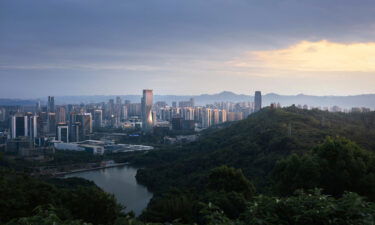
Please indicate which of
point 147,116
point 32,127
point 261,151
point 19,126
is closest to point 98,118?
point 147,116

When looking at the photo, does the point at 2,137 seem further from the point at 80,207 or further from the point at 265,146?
the point at 80,207

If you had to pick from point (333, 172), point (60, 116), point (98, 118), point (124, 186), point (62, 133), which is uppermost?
point (333, 172)

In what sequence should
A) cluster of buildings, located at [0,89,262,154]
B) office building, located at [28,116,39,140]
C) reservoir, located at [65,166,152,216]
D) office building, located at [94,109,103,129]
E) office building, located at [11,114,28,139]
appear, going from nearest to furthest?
reservoir, located at [65,166,152,216]
cluster of buildings, located at [0,89,262,154]
office building, located at [11,114,28,139]
office building, located at [28,116,39,140]
office building, located at [94,109,103,129]

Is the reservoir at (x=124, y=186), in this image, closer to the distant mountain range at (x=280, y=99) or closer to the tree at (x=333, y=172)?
the tree at (x=333, y=172)

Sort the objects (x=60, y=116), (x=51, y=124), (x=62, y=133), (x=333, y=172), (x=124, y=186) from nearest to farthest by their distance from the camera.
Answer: (x=333, y=172)
(x=124, y=186)
(x=62, y=133)
(x=51, y=124)
(x=60, y=116)

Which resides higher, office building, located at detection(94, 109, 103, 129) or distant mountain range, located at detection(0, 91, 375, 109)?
distant mountain range, located at detection(0, 91, 375, 109)

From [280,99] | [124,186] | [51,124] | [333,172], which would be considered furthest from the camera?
[280,99]

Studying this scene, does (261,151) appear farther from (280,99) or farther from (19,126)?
(280,99)

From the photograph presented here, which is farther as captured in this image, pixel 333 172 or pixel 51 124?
pixel 51 124

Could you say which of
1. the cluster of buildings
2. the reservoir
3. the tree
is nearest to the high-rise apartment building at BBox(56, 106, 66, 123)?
the cluster of buildings

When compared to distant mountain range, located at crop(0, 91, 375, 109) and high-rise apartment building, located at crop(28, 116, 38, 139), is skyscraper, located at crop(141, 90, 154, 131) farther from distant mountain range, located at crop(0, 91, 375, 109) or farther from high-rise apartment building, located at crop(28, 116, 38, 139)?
distant mountain range, located at crop(0, 91, 375, 109)
